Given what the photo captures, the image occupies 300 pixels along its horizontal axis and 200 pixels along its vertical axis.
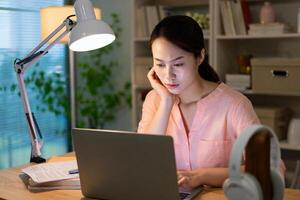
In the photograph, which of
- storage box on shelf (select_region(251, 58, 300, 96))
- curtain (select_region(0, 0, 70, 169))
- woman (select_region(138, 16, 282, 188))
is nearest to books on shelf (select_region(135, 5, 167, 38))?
storage box on shelf (select_region(251, 58, 300, 96))

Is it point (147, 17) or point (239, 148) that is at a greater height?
point (147, 17)

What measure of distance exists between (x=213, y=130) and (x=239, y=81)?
4.74ft

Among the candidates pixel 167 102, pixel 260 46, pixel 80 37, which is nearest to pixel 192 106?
pixel 167 102

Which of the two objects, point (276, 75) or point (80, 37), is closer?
point (80, 37)

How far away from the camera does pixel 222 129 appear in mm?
1643

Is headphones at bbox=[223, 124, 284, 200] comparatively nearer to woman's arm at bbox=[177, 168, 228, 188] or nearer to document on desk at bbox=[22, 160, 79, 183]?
woman's arm at bbox=[177, 168, 228, 188]

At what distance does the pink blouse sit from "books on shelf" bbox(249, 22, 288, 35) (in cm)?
129

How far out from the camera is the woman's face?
64.1 inches

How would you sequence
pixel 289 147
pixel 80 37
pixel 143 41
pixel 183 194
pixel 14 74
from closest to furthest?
pixel 183 194 < pixel 80 37 < pixel 289 147 < pixel 143 41 < pixel 14 74

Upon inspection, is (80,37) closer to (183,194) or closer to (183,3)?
(183,194)

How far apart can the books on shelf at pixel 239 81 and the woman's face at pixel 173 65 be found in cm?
137

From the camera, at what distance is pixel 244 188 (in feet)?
2.72

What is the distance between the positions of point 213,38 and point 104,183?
6.42 ft

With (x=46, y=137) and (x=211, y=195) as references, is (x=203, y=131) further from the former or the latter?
(x=46, y=137)
